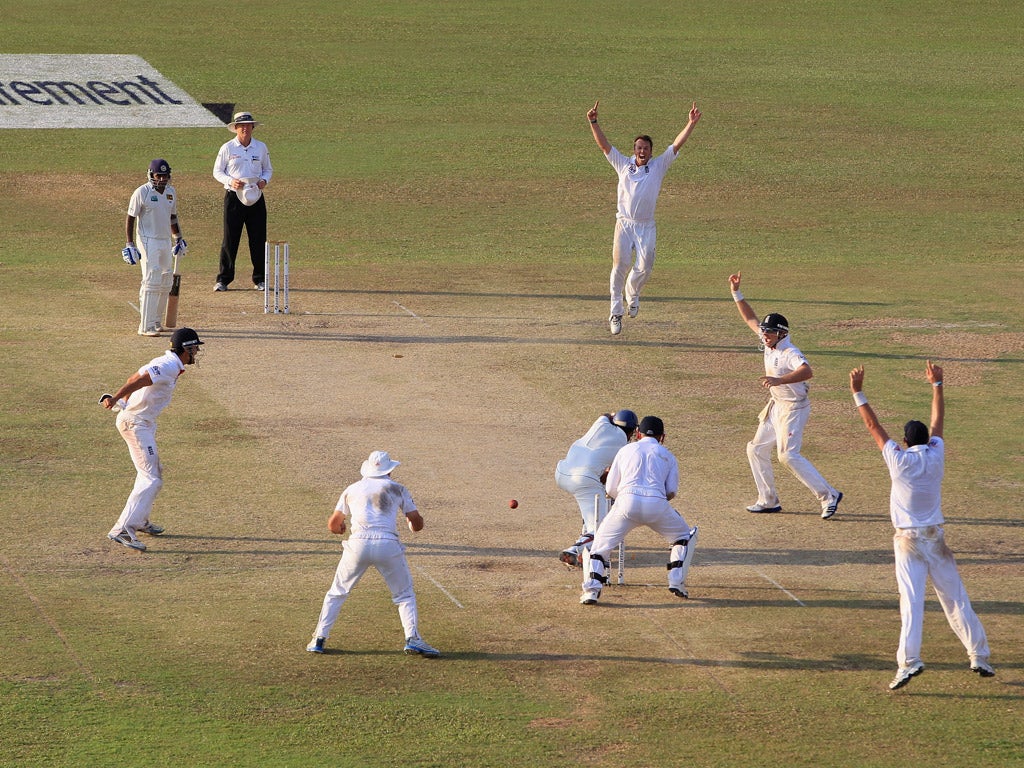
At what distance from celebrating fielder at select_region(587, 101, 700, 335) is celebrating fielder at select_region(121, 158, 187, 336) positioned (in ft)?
18.7

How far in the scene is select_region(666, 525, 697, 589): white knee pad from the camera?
1196 cm

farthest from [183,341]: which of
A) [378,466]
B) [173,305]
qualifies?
[173,305]

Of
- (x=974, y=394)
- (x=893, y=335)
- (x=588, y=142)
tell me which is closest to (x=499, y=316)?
(x=893, y=335)

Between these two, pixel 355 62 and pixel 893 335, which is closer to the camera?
pixel 893 335

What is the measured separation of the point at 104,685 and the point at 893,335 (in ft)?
45.7

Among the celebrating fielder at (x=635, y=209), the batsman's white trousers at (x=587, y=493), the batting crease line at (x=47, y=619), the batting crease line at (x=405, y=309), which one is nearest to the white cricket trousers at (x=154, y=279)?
the batting crease line at (x=405, y=309)

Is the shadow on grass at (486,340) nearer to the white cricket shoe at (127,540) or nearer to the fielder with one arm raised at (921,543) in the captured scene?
the white cricket shoe at (127,540)

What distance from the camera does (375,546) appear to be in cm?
1066

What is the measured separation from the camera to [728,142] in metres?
35.0

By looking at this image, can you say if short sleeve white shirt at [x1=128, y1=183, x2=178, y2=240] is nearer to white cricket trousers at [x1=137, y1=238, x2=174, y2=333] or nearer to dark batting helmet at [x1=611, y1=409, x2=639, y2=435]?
white cricket trousers at [x1=137, y1=238, x2=174, y2=333]

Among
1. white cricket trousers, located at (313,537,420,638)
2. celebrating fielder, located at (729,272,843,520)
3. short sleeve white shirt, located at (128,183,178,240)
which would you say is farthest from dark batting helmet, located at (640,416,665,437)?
short sleeve white shirt, located at (128,183,178,240)

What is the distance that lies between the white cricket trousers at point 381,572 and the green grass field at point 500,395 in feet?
0.97

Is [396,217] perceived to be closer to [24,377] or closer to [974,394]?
[24,377]

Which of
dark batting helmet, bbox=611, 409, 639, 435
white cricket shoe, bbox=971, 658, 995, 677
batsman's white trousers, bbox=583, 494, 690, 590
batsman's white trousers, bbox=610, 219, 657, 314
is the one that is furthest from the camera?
batsman's white trousers, bbox=610, 219, 657, 314
